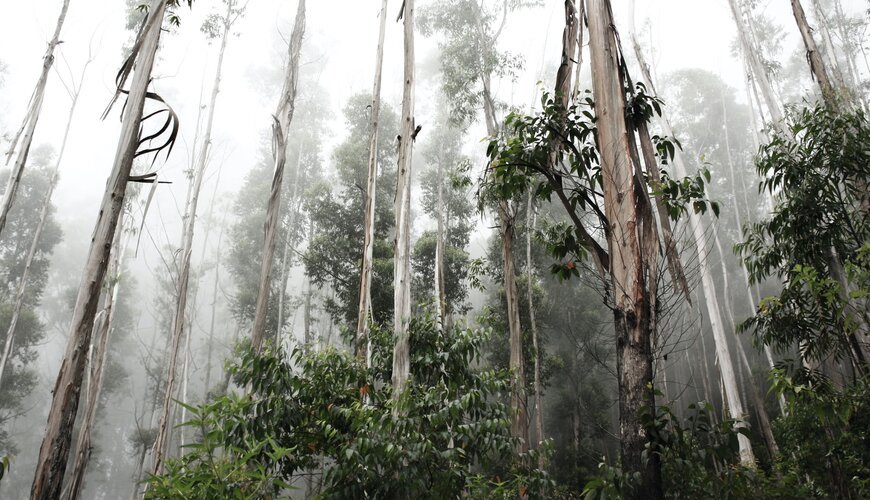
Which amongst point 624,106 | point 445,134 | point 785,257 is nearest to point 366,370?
point 624,106

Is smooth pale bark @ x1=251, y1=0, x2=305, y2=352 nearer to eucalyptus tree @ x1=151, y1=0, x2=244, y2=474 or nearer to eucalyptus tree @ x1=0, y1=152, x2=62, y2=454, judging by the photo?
eucalyptus tree @ x1=151, y1=0, x2=244, y2=474

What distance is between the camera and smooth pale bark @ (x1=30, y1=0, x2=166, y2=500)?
1381 millimetres

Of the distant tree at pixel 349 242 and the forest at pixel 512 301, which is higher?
the distant tree at pixel 349 242

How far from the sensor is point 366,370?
377 cm

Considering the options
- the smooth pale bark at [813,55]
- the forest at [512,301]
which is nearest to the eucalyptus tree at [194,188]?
the forest at [512,301]

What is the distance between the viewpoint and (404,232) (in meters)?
4.55

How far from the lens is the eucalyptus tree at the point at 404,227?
3779mm

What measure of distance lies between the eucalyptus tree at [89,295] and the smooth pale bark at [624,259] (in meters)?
1.94

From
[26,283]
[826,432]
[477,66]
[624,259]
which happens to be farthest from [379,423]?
[26,283]

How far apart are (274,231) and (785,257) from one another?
4.93m

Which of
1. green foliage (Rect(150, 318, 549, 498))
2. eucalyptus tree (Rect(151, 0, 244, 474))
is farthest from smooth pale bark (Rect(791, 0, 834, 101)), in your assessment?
eucalyptus tree (Rect(151, 0, 244, 474))

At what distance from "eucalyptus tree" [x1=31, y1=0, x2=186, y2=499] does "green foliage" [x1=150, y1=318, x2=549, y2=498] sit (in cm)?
106

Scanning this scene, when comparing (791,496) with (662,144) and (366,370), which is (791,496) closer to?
(662,144)

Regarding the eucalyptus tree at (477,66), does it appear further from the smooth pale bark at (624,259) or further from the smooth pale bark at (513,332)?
the smooth pale bark at (624,259)
